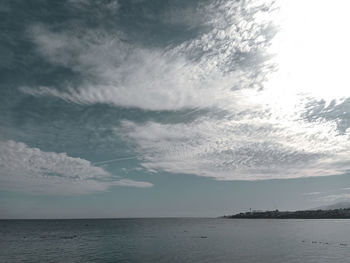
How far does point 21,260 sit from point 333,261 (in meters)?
66.8

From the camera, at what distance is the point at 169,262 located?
2057 inches

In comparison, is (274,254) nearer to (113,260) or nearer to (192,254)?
(192,254)

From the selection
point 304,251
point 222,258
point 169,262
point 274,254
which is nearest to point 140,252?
point 169,262

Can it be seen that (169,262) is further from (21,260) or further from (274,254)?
(21,260)

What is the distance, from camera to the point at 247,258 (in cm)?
5544

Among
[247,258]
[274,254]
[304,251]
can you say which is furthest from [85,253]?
[304,251]

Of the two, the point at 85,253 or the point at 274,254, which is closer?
the point at 274,254

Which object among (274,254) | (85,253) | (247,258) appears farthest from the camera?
(85,253)

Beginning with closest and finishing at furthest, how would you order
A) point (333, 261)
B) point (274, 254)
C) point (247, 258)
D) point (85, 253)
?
point (333, 261)
point (247, 258)
point (274, 254)
point (85, 253)

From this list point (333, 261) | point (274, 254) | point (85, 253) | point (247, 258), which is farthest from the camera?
point (85, 253)

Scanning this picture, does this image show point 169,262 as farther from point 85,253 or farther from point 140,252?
point 85,253

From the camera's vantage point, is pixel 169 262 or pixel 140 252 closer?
pixel 169 262

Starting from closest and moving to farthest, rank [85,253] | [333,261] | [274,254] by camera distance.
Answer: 1. [333,261]
2. [274,254]
3. [85,253]

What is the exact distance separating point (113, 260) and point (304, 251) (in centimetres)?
4626
